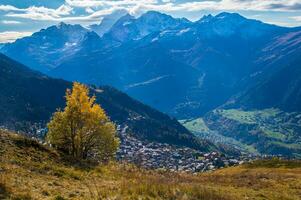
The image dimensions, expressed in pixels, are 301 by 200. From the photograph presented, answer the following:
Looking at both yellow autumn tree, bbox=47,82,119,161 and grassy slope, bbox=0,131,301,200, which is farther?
yellow autumn tree, bbox=47,82,119,161

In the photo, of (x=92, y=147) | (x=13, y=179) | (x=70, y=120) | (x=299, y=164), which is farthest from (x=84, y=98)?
(x=299, y=164)

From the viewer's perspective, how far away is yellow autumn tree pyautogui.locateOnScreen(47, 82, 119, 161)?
197 feet

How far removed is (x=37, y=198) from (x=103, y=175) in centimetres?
1624

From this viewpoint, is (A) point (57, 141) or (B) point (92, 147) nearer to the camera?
(A) point (57, 141)

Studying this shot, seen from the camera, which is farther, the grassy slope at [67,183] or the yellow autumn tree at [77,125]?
the yellow autumn tree at [77,125]

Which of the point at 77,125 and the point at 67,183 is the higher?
the point at 77,125

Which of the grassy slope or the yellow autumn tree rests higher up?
the yellow autumn tree

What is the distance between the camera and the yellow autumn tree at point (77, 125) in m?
60.2

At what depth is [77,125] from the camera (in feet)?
203

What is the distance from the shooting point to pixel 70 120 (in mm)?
60812

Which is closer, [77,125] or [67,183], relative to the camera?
[67,183]

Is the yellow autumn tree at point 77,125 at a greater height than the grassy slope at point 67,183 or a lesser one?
greater

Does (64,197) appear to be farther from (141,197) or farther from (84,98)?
(84,98)

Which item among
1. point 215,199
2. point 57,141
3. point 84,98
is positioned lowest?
point 215,199
